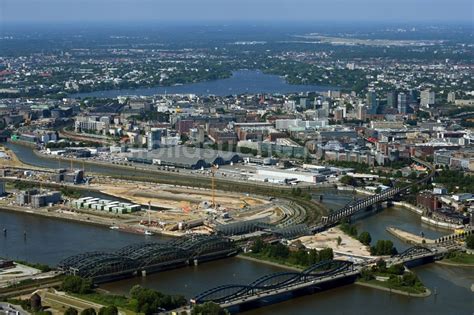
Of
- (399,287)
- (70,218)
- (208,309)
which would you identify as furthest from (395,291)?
(70,218)

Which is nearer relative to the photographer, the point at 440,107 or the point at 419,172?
the point at 419,172

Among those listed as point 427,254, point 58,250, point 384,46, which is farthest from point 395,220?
point 384,46

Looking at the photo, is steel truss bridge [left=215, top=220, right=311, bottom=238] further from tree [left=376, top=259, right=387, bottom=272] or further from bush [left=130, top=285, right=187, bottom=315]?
bush [left=130, top=285, right=187, bottom=315]

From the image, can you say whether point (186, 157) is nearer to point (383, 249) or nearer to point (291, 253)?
point (291, 253)

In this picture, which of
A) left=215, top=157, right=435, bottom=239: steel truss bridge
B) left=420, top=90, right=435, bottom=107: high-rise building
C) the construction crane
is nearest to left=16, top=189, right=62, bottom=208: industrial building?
the construction crane

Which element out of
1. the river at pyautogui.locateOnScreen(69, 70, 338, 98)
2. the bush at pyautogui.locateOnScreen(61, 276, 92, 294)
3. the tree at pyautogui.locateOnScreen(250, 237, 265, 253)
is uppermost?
the bush at pyautogui.locateOnScreen(61, 276, 92, 294)

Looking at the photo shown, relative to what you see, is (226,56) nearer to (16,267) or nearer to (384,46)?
(384,46)

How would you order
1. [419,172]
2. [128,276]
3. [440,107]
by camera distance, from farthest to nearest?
[440,107], [419,172], [128,276]

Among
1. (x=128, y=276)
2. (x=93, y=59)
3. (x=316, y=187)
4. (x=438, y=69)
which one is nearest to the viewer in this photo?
(x=128, y=276)
